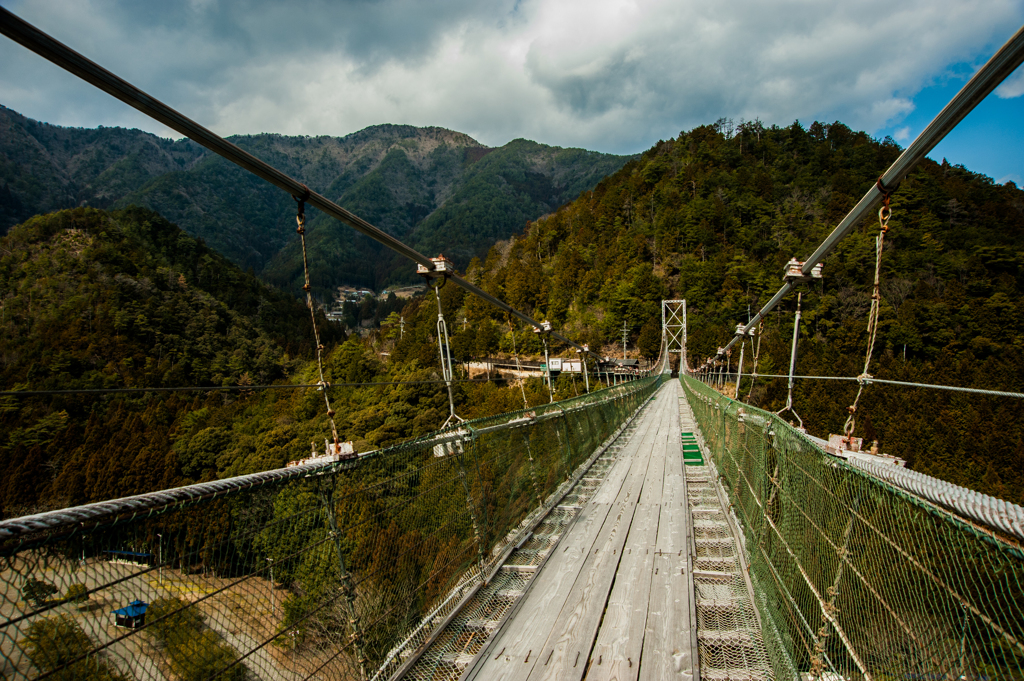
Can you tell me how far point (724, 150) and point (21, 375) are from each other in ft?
291

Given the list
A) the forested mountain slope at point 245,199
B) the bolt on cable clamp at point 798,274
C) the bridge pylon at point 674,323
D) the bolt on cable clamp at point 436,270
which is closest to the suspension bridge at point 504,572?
the bolt on cable clamp at point 436,270

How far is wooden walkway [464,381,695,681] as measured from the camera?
5.87ft

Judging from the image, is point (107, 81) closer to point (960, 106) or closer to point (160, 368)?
point (960, 106)

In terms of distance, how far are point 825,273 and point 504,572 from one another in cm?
5690

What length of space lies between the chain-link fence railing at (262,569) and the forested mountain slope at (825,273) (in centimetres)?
3393

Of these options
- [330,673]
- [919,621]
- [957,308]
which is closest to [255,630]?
[330,673]

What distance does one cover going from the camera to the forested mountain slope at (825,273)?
105ft

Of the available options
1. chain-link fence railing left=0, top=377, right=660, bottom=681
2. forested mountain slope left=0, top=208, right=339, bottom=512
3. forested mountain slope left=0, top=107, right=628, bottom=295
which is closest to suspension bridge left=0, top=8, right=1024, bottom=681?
chain-link fence railing left=0, top=377, right=660, bottom=681

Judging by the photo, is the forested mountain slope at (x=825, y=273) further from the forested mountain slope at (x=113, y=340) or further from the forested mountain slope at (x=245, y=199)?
the forested mountain slope at (x=245, y=199)

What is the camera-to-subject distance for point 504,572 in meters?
2.56

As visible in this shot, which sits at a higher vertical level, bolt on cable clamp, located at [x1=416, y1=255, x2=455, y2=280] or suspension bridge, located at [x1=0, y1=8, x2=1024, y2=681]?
bolt on cable clamp, located at [x1=416, y1=255, x2=455, y2=280]

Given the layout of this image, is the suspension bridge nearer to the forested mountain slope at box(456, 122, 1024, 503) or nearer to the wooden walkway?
the wooden walkway

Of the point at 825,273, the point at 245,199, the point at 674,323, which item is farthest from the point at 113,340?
the point at 245,199

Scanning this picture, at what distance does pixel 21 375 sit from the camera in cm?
5366
